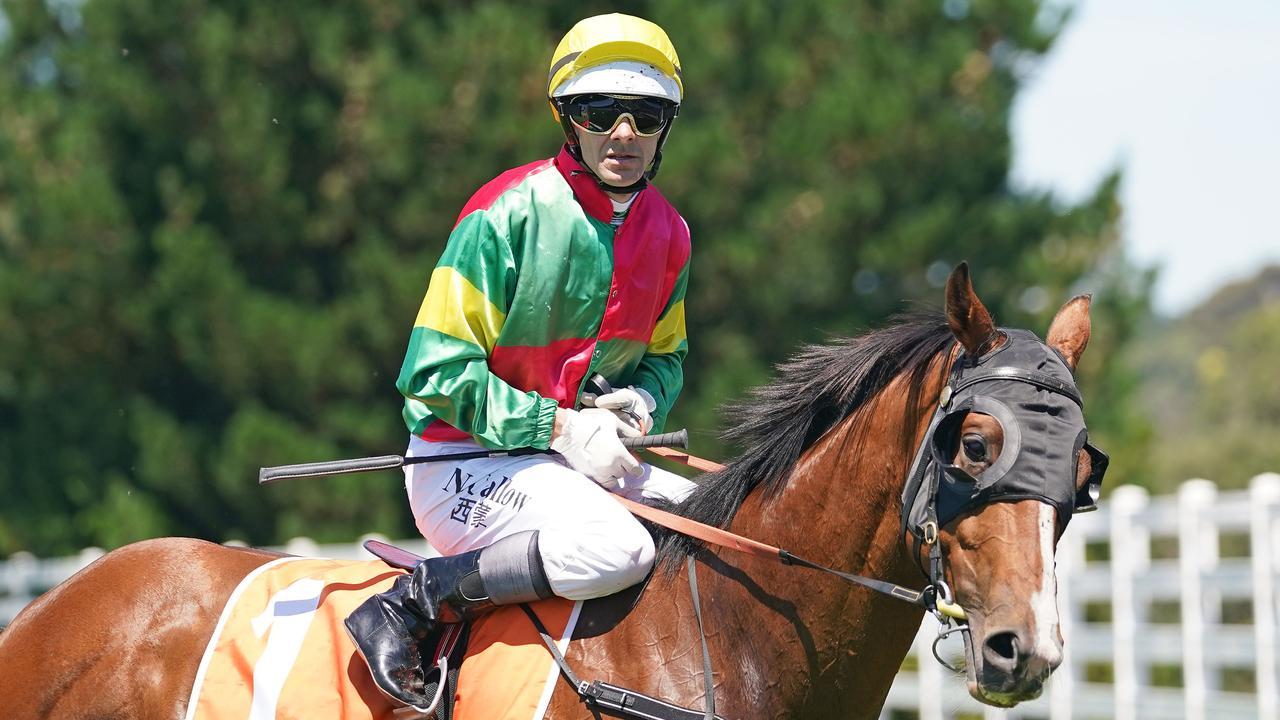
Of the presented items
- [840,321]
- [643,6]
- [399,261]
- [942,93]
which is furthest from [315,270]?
[942,93]

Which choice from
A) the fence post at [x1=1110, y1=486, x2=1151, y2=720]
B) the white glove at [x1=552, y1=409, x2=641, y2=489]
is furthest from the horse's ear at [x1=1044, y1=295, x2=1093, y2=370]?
the fence post at [x1=1110, y1=486, x2=1151, y2=720]

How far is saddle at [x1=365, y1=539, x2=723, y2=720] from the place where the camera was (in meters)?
3.50

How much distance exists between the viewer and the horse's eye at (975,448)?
3.20 m

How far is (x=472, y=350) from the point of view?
12.3ft

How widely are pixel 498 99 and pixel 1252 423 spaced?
3111 centimetres

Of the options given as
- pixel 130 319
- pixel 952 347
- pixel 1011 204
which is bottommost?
pixel 952 347

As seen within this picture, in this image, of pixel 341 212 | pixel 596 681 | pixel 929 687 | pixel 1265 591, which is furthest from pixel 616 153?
pixel 341 212

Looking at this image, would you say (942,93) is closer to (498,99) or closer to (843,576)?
(498,99)

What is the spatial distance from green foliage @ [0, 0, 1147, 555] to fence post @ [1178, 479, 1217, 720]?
790 centimetres

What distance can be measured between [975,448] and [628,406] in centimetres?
112

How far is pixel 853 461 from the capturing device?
355 centimetres

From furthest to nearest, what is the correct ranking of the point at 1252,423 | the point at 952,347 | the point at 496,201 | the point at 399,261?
the point at 1252,423, the point at 399,261, the point at 496,201, the point at 952,347

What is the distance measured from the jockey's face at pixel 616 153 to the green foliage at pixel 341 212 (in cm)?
1301

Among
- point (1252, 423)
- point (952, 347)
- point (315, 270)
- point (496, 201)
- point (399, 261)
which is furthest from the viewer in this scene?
point (1252, 423)
